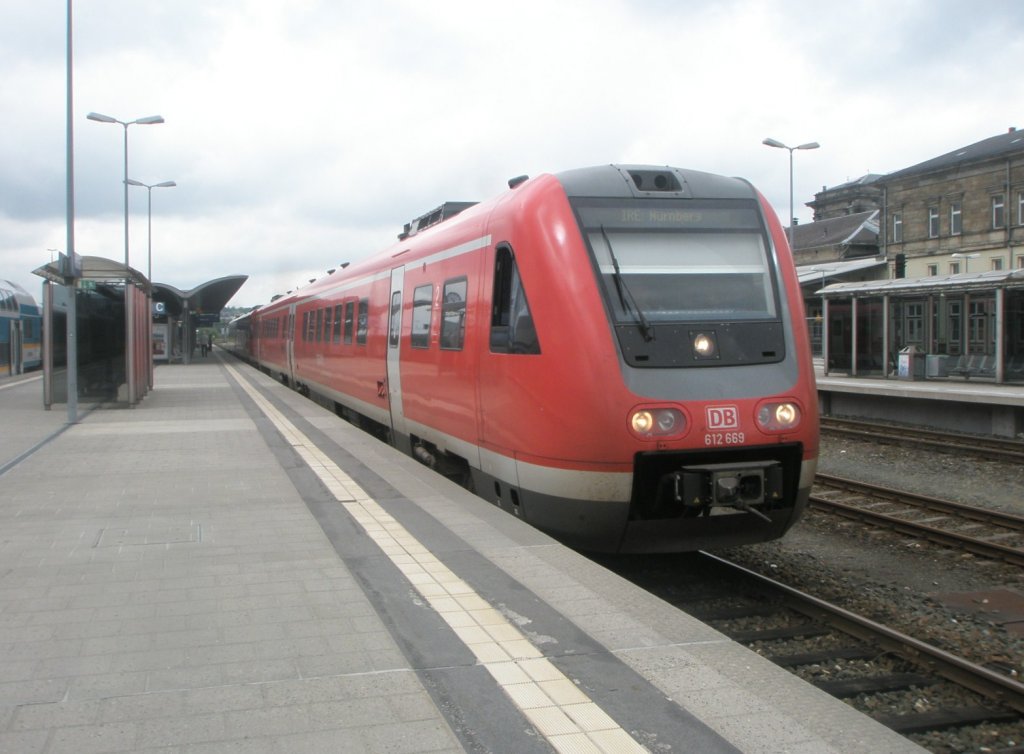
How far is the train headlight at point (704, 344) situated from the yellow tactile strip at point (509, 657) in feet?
7.14

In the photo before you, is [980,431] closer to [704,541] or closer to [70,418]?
[704,541]

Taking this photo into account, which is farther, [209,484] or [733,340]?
[209,484]

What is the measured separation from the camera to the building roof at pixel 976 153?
160 ft

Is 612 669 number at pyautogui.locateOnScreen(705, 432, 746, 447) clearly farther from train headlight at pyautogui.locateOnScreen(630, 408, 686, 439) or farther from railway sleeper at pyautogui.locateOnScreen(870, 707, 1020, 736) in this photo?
railway sleeper at pyautogui.locateOnScreen(870, 707, 1020, 736)

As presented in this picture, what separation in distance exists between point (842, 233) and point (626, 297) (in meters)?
62.3

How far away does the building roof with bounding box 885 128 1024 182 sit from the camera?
4881 centimetres

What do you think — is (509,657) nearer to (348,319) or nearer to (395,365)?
(395,365)

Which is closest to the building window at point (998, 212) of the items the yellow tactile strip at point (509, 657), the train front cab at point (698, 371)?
the train front cab at point (698, 371)

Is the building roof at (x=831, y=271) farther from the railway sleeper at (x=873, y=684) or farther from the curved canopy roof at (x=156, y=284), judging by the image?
the railway sleeper at (x=873, y=684)

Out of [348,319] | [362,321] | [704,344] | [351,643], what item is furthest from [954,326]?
[351,643]

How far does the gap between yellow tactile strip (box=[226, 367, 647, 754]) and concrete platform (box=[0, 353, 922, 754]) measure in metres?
0.01

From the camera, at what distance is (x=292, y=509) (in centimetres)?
774

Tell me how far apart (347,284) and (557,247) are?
9479 millimetres

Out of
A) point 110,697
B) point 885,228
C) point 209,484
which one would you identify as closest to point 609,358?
point 110,697
